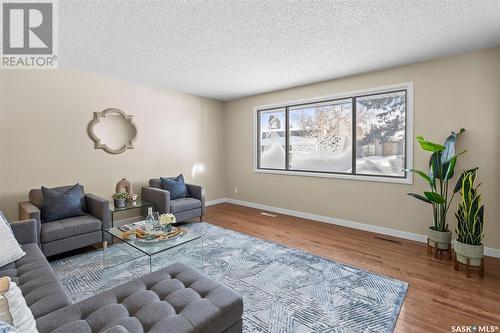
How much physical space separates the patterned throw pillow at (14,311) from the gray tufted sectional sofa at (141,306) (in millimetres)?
143

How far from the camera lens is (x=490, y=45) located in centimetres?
286

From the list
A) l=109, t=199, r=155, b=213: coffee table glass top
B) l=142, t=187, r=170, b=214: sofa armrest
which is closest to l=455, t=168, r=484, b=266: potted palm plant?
l=142, t=187, r=170, b=214: sofa armrest

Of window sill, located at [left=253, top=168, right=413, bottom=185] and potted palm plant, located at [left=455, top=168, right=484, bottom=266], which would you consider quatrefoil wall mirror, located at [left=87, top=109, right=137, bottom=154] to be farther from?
potted palm plant, located at [left=455, top=168, right=484, bottom=266]

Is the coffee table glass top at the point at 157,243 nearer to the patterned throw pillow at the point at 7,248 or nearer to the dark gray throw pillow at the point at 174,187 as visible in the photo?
the patterned throw pillow at the point at 7,248

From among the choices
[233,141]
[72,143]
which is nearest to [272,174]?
[233,141]

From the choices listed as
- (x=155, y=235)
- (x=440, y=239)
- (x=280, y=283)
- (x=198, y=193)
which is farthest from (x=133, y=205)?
(x=440, y=239)

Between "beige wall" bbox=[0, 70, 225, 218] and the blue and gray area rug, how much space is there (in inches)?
52.8

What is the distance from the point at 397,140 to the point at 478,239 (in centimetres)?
164

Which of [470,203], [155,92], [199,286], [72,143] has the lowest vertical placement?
[199,286]

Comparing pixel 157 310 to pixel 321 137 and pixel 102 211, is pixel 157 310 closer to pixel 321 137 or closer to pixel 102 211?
pixel 102 211

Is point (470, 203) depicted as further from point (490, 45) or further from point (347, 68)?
point (347, 68)

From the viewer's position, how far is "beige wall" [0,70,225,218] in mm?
3219

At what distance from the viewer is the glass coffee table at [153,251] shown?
236cm

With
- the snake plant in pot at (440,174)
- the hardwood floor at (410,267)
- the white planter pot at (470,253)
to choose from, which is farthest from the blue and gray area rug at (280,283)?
the snake plant in pot at (440,174)
